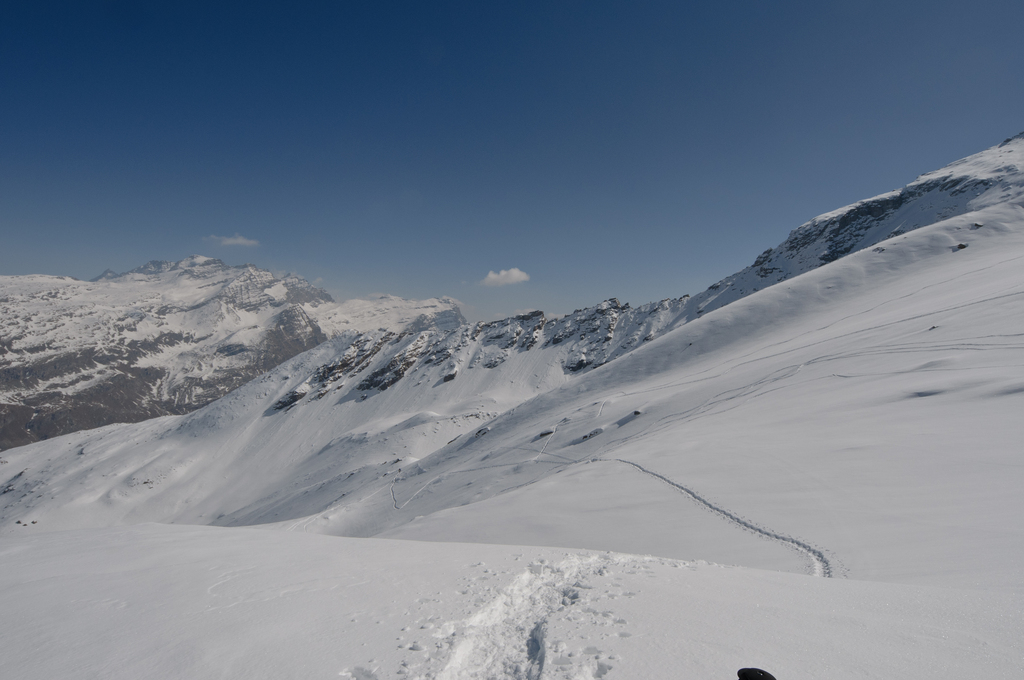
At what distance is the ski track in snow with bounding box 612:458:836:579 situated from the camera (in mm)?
7059

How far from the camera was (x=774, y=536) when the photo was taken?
A: 8.88 meters

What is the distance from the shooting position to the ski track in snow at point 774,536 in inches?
278

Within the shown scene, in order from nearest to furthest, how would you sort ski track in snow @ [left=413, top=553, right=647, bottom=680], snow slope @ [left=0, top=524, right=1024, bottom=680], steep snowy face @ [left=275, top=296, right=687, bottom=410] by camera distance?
1. snow slope @ [left=0, top=524, right=1024, bottom=680]
2. ski track in snow @ [left=413, top=553, right=647, bottom=680]
3. steep snowy face @ [left=275, top=296, right=687, bottom=410]

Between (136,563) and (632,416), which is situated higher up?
(136,563)

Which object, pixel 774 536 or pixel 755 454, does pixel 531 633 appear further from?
pixel 755 454

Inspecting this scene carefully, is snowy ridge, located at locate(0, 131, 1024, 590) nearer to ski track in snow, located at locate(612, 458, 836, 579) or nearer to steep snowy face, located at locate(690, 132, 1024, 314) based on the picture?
ski track in snow, located at locate(612, 458, 836, 579)

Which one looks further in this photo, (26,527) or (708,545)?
(26,527)

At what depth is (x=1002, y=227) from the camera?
43.2m

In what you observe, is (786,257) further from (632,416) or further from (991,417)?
(991,417)

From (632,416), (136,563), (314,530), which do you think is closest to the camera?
(136,563)

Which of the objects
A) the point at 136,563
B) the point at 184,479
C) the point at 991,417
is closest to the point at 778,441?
the point at 991,417

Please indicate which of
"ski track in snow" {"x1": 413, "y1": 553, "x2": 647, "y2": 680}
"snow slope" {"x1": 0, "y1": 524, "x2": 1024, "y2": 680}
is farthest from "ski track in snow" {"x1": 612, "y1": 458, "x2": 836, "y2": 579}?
"ski track in snow" {"x1": 413, "y1": 553, "x2": 647, "y2": 680}

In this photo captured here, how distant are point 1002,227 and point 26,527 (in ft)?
502

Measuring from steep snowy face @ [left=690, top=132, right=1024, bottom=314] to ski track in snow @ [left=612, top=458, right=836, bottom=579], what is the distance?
82936mm
